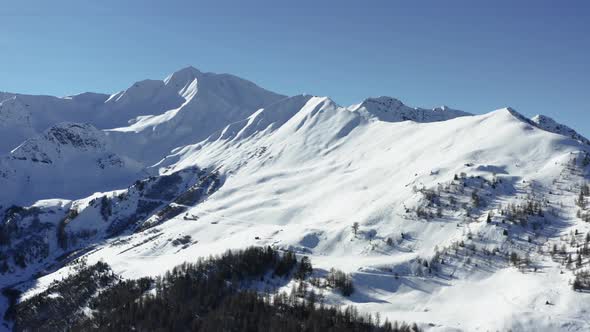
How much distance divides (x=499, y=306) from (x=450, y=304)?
52.5 ft

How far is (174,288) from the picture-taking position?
182 m

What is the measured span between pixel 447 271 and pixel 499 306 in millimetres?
29240

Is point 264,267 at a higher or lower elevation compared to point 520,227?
lower

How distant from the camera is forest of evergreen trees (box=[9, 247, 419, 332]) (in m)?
151

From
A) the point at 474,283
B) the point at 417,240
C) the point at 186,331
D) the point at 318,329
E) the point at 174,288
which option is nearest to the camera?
the point at 318,329

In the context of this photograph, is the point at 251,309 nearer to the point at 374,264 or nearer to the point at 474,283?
the point at 374,264

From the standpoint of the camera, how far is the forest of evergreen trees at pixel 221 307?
151m

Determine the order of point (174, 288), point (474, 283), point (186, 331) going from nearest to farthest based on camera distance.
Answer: point (186, 331) < point (474, 283) < point (174, 288)

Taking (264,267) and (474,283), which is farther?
(264,267)

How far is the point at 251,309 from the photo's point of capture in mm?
161125

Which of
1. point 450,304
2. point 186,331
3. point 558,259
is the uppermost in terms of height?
point 558,259

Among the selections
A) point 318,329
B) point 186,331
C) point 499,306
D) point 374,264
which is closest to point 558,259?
point 499,306

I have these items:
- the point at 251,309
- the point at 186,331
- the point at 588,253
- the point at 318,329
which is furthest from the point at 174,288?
the point at 588,253

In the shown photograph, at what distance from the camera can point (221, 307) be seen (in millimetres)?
164875
